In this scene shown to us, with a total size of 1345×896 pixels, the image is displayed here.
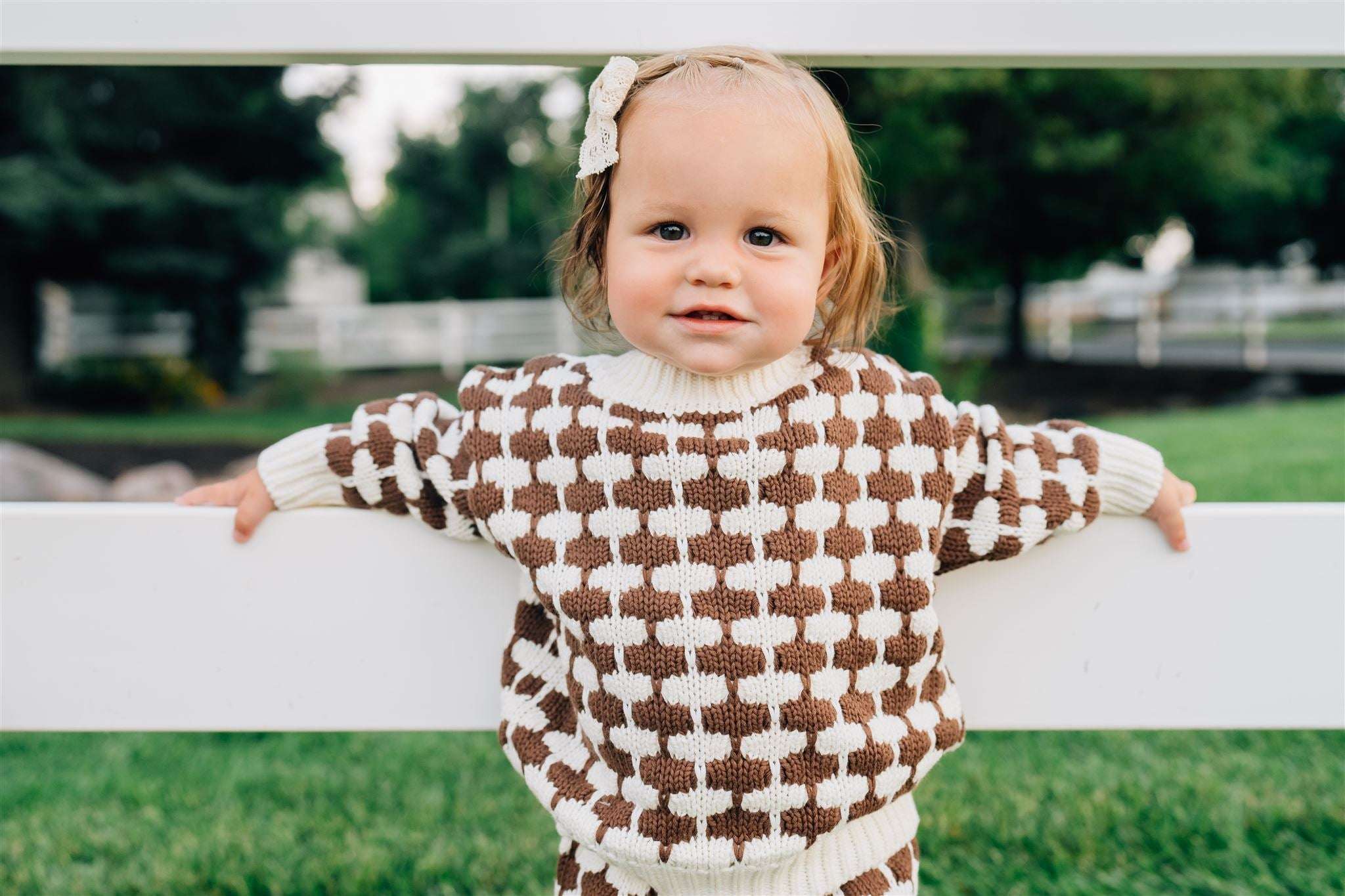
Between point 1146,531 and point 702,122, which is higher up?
point 702,122

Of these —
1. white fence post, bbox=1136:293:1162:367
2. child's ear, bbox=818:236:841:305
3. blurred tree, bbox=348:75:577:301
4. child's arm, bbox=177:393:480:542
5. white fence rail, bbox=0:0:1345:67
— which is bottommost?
child's arm, bbox=177:393:480:542

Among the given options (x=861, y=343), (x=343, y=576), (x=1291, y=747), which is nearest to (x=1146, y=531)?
(x=861, y=343)

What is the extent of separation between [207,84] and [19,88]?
1.69m

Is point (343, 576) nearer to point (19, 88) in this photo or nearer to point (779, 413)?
point (779, 413)

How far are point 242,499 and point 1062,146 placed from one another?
12979 mm

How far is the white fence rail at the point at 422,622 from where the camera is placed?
4.23 feet

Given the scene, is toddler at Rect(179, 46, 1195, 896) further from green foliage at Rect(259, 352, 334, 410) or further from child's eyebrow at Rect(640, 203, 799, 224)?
green foliage at Rect(259, 352, 334, 410)

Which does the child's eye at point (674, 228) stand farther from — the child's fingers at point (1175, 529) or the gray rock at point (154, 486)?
the gray rock at point (154, 486)

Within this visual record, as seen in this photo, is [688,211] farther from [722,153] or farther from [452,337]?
[452,337]

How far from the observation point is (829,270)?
4.50 feet

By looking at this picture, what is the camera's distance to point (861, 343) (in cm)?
140

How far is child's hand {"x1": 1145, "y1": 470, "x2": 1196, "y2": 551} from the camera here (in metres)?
1.29

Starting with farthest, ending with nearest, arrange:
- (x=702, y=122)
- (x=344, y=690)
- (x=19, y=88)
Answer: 1. (x=19, y=88)
2. (x=344, y=690)
3. (x=702, y=122)

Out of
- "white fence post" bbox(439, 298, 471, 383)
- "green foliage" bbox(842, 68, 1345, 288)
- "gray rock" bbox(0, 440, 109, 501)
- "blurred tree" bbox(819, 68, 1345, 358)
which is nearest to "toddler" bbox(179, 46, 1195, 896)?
"gray rock" bbox(0, 440, 109, 501)
